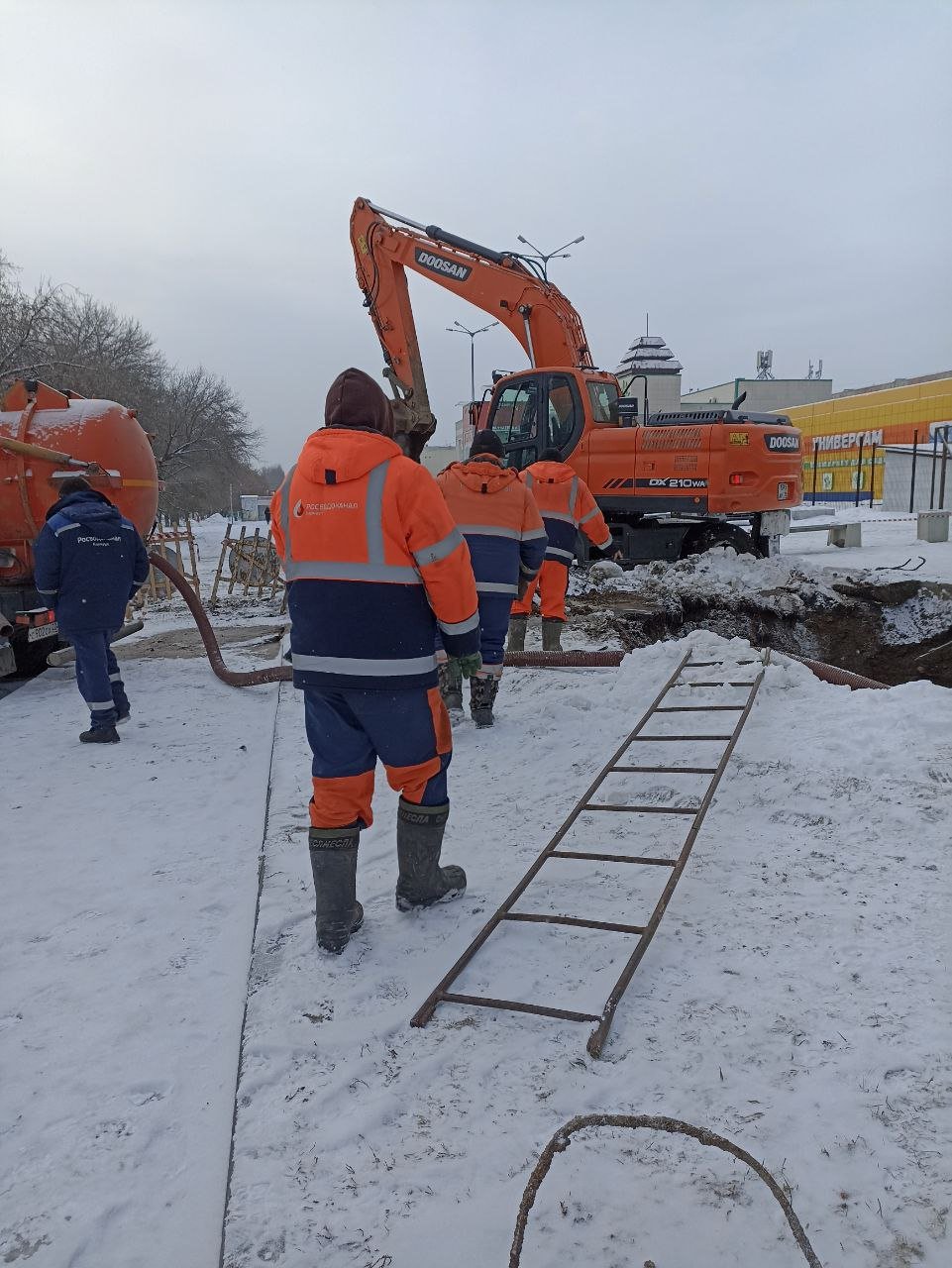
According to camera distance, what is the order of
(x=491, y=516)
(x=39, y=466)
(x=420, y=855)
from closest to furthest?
(x=420, y=855) < (x=491, y=516) < (x=39, y=466)

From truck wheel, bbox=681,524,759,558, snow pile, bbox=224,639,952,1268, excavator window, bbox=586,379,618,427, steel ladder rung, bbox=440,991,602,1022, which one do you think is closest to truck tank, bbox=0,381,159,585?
snow pile, bbox=224,639,952,1268

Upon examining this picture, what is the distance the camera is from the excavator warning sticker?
1023cm

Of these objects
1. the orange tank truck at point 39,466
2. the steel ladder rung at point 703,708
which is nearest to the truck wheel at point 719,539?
the steel ladder rung at point 703,708

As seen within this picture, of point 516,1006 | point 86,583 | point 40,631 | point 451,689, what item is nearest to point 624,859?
point 516,1006

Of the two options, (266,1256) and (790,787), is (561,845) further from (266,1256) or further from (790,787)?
(266,1256)

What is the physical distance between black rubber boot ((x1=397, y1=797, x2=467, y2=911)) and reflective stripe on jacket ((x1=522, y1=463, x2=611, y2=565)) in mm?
3879

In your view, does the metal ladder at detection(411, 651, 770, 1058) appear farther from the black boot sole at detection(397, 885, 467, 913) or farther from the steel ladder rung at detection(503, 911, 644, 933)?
the black boot sole at detection(397, 885, 467, 913)

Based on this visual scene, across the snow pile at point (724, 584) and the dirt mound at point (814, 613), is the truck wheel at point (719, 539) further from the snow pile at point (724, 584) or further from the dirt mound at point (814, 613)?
the dirt mound at point (814, 613)

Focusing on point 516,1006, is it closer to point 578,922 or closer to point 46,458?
point 578,922

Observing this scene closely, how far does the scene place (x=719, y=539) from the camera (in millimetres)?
11398

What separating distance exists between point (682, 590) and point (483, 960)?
7.78 metres

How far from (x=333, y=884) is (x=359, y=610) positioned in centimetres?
97

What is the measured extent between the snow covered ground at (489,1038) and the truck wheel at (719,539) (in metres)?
7.32

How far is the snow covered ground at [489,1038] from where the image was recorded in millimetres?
1762
